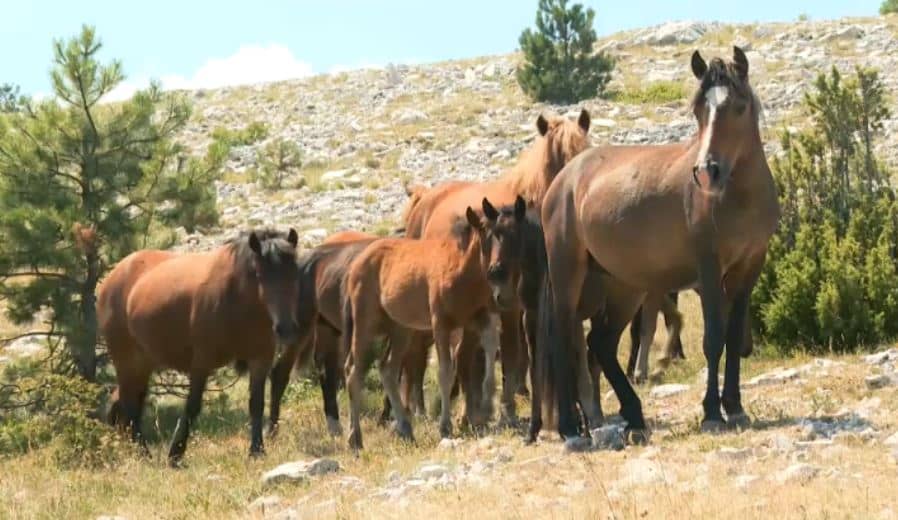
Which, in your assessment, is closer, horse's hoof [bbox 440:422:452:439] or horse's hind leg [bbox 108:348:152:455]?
horse's hoof [bbox 440:422:452:439]

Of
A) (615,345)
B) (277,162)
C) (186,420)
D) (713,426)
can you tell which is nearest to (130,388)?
(186,420)

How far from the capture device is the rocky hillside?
1188 inches

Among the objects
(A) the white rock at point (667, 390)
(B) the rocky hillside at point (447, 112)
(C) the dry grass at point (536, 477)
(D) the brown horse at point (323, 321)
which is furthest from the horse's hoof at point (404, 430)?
(B) the rocky hillside at point (447, 112)

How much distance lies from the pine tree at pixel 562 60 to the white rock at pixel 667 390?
28.9 m

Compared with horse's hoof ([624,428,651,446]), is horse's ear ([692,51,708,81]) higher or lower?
higher

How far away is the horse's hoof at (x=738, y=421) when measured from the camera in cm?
827

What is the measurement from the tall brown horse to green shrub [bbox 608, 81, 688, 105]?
29556mm

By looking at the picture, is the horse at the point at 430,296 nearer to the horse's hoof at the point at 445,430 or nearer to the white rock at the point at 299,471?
the horse's hoof at the point at 445,430

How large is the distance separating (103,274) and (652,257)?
8.23m

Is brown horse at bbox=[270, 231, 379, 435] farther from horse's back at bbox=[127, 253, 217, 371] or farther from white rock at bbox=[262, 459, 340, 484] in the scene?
white rock at bbox=[262, 459, 340, 484]

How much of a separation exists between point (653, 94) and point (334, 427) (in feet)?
95.3

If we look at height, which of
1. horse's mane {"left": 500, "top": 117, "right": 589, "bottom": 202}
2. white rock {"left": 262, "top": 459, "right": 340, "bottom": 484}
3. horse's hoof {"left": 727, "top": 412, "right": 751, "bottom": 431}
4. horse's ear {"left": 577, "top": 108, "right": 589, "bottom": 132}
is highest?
horse's ear {"left": 577, "top": 108, "right": 589, "bottom": 132}

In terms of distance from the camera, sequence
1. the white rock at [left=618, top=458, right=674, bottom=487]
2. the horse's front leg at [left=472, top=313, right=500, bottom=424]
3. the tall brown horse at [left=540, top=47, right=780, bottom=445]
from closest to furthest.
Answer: the white rock at [left=618, top=458, right=674, bottom=487]
the tall brown horse at [left=540, top=47, right=780, bottom=445]
the horse's front leg at [left=472, top=313, right=500, bottom=424]

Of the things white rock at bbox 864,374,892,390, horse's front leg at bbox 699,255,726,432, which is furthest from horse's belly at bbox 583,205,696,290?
white rock at bbox 864,374,892,390
